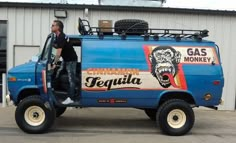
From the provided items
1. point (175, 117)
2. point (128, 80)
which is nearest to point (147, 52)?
point (128, 80)

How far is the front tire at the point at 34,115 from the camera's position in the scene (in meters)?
9.01

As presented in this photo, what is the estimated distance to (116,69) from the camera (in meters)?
9.25

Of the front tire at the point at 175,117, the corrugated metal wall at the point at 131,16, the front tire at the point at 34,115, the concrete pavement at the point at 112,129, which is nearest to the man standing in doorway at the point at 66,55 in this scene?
the front tire at the point at 34,115

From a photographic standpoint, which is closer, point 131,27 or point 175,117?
point 175,117

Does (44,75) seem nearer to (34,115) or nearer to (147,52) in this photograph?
(34,115)

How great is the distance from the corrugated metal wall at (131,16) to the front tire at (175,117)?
6.14 metres

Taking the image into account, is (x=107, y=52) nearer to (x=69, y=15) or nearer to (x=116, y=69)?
(x=116, y=69)

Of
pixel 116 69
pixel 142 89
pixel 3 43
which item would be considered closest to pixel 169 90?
pixel 142 89

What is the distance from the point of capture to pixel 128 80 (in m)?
9.27

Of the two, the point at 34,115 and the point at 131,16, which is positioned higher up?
the point at 131,16

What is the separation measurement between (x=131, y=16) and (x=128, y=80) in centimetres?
603

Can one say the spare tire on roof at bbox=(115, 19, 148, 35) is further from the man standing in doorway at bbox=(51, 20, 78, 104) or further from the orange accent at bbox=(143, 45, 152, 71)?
the man standing in doorway at bbox=(51, 20, 78, 104)

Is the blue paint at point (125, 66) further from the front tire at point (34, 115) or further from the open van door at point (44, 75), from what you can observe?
the front tire at point (34, 115)

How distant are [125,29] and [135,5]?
18.9ft
